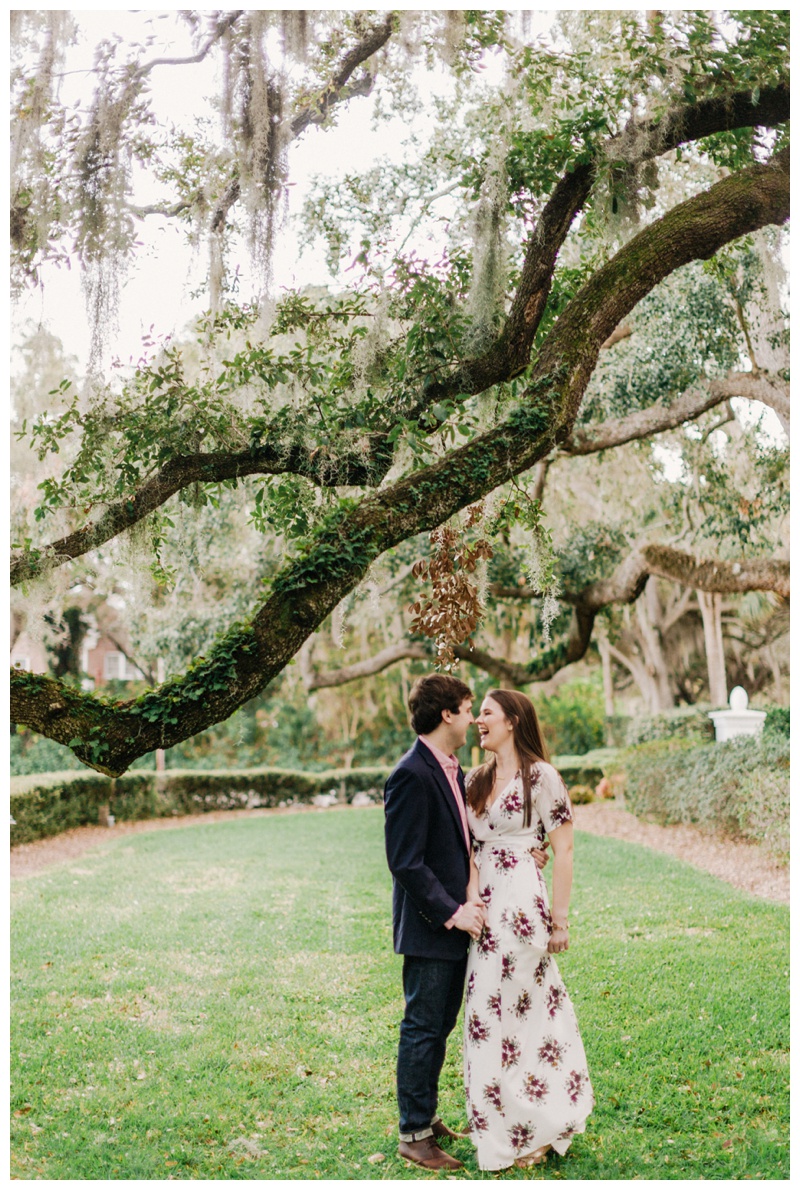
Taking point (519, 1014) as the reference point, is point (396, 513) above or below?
above

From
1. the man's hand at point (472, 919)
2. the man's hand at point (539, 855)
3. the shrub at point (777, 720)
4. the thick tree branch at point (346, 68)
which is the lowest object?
the man's hand at point (472, 919)

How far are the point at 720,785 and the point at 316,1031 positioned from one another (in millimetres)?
6209

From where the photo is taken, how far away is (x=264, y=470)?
499cm

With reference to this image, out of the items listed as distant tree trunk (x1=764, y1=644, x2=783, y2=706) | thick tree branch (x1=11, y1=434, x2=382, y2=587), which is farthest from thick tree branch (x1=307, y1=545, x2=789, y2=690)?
distant tree trunk (x1=764, y1=644, x2=783, y2=706)

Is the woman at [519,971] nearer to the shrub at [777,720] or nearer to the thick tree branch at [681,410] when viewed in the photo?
the thick tree branch at [681,410]

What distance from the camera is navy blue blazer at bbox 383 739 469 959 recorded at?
3496 millimetres

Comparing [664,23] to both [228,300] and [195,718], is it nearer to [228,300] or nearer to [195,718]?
[228,300]

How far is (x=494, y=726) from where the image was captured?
12.1 feet

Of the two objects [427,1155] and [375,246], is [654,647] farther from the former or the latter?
[427,1155]

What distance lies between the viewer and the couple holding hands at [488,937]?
349 cm

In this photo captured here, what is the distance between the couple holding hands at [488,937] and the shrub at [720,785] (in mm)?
5809

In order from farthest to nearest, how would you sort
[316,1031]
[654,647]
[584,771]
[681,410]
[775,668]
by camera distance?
[775,668], [654,647], [584,771], [681,410], [316,1031]

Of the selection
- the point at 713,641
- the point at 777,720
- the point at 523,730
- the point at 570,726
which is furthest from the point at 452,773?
the point at 570,726

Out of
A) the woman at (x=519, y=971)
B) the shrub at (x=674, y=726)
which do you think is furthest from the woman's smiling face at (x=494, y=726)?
the shrub at (x=674, y=726)
